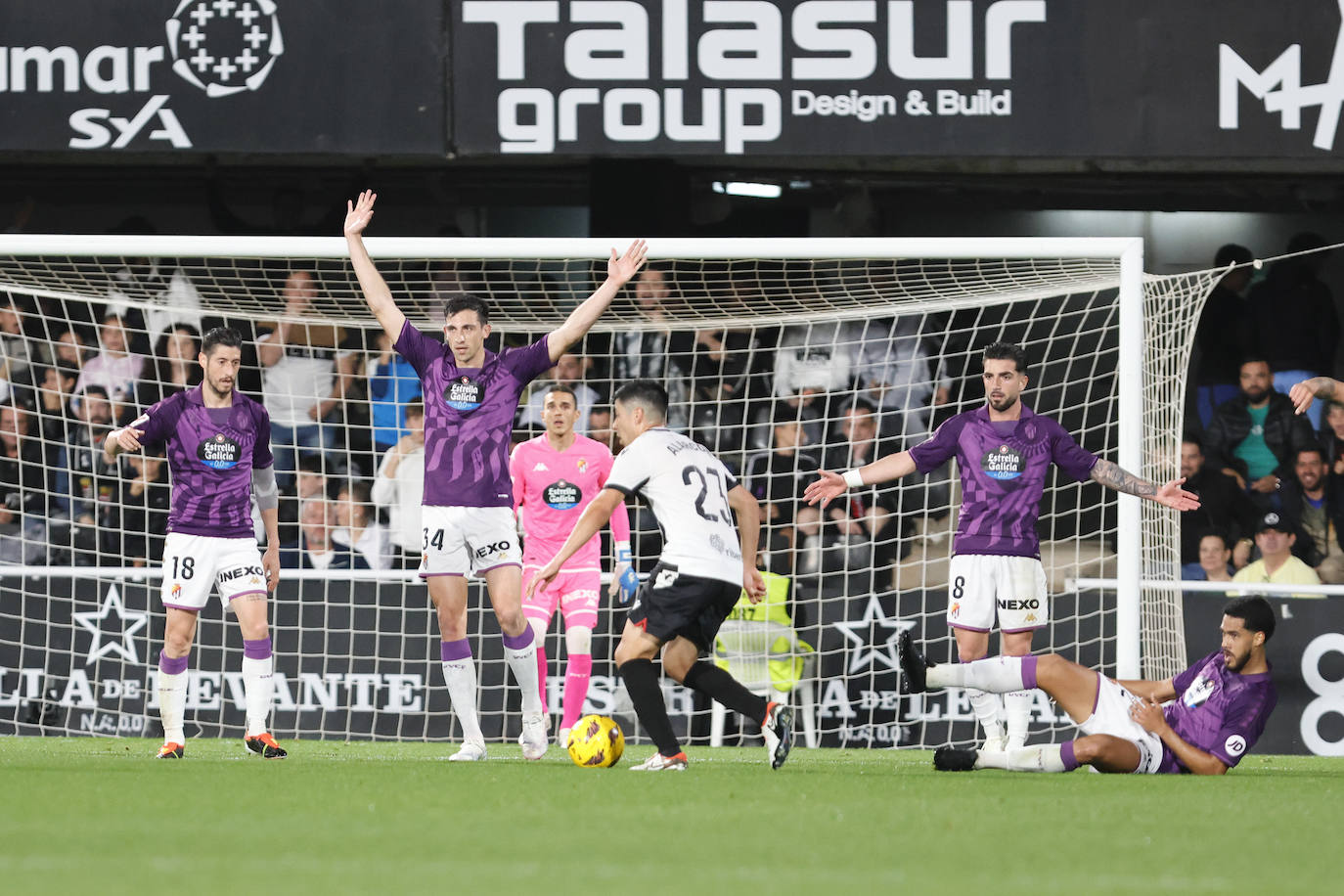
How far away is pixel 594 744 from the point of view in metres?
7.57

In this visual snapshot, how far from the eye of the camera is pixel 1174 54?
35.1ft

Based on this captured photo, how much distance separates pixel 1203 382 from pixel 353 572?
623 cm

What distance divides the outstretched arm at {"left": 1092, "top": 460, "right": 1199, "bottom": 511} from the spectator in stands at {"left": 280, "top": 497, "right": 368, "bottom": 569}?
4.78 meters

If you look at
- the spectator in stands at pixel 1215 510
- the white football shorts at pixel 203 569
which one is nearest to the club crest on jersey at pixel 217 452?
the white football shorts at pixel 203 569

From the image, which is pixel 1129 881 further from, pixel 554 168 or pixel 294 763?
pixel 554 168

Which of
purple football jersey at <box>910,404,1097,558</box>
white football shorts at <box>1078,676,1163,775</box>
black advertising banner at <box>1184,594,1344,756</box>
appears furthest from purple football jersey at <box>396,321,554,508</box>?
black advertising banner at <box>1184,594,1344,756</box>

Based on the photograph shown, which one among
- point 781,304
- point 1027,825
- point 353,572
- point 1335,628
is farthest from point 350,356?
point 1027,825

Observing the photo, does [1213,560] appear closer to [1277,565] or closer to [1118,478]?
[1277,565]

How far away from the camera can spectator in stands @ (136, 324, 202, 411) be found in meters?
11.3

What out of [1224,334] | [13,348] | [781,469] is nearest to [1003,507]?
[781,469]

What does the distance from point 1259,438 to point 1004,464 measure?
4235 mm

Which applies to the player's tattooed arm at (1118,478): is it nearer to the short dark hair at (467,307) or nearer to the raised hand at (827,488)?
the raised hand at (827,488)

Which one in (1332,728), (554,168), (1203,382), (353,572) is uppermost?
(554,168)

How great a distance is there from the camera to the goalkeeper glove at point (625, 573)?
29.6 ft
